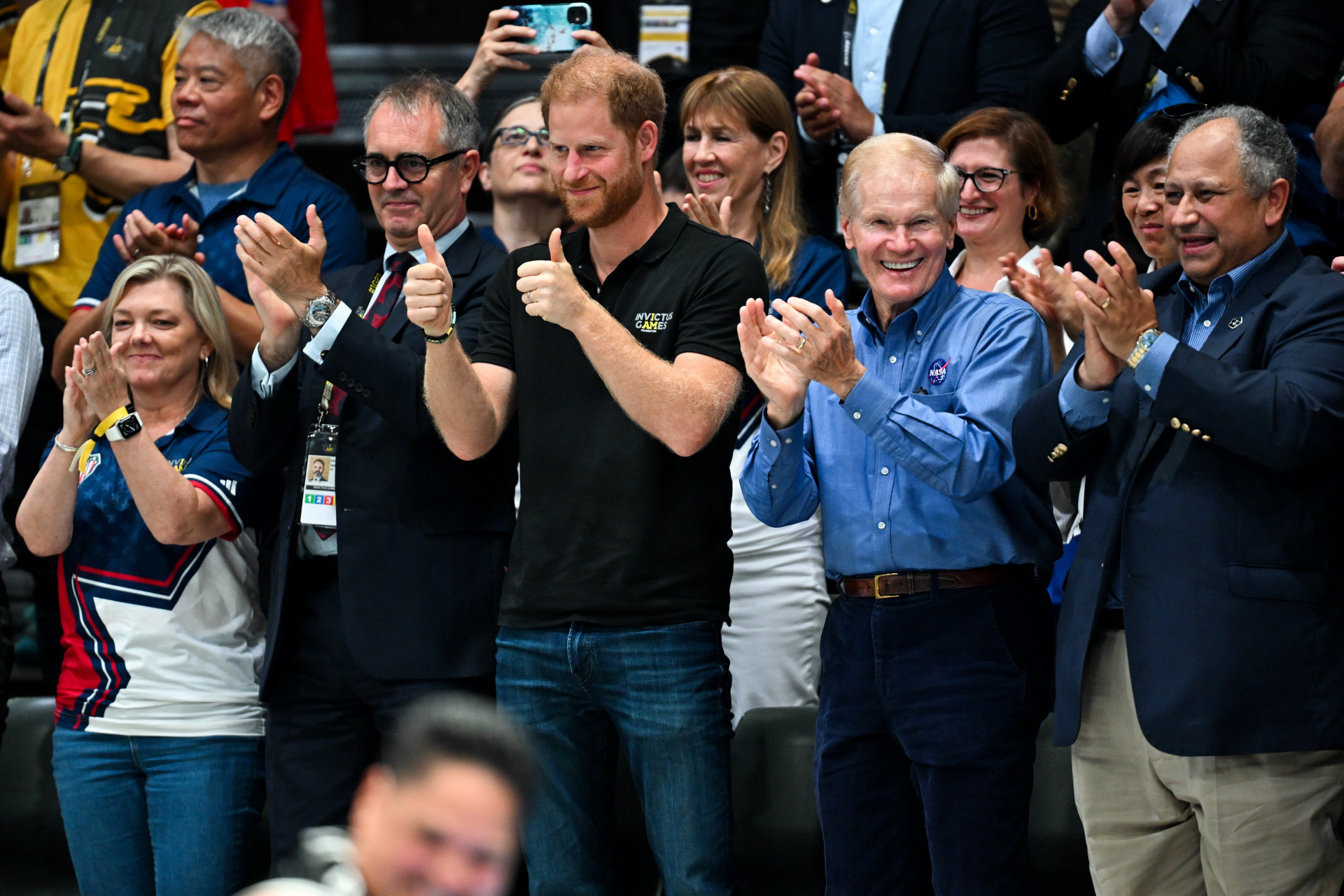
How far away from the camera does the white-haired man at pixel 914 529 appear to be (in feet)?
9.32

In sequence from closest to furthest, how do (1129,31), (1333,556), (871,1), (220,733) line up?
(1333,556) < (220,733) < (1129,31) < (871,1)

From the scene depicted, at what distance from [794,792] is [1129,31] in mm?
2165

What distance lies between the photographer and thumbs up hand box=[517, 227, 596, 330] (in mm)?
2719

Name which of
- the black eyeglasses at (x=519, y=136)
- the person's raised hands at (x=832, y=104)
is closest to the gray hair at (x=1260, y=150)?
the person's raised hands at (x=832, y=104)

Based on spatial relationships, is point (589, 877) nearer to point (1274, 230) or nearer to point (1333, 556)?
point (1333, 556)

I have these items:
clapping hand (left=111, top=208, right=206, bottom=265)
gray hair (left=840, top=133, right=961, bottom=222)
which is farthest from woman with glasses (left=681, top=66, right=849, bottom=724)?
clapping hand (left=111, top=208, right=206, bottom=265)

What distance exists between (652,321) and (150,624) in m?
1.42

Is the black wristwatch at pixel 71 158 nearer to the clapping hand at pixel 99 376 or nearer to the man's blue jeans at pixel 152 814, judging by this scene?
the clapping hand at pixel 99 376

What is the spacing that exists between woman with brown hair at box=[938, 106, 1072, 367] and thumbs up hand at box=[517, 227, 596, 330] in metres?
1.38

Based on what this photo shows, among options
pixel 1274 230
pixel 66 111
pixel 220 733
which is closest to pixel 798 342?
pixel 1274 230

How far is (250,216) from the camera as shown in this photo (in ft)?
13.6

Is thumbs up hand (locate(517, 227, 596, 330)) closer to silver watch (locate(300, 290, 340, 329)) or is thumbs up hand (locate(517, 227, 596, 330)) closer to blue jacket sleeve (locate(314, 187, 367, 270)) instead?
silver watch (locate(300, 290, 340, 329))

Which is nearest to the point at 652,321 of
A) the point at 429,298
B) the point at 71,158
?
the point at 429,298

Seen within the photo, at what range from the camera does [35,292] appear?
4762mm
